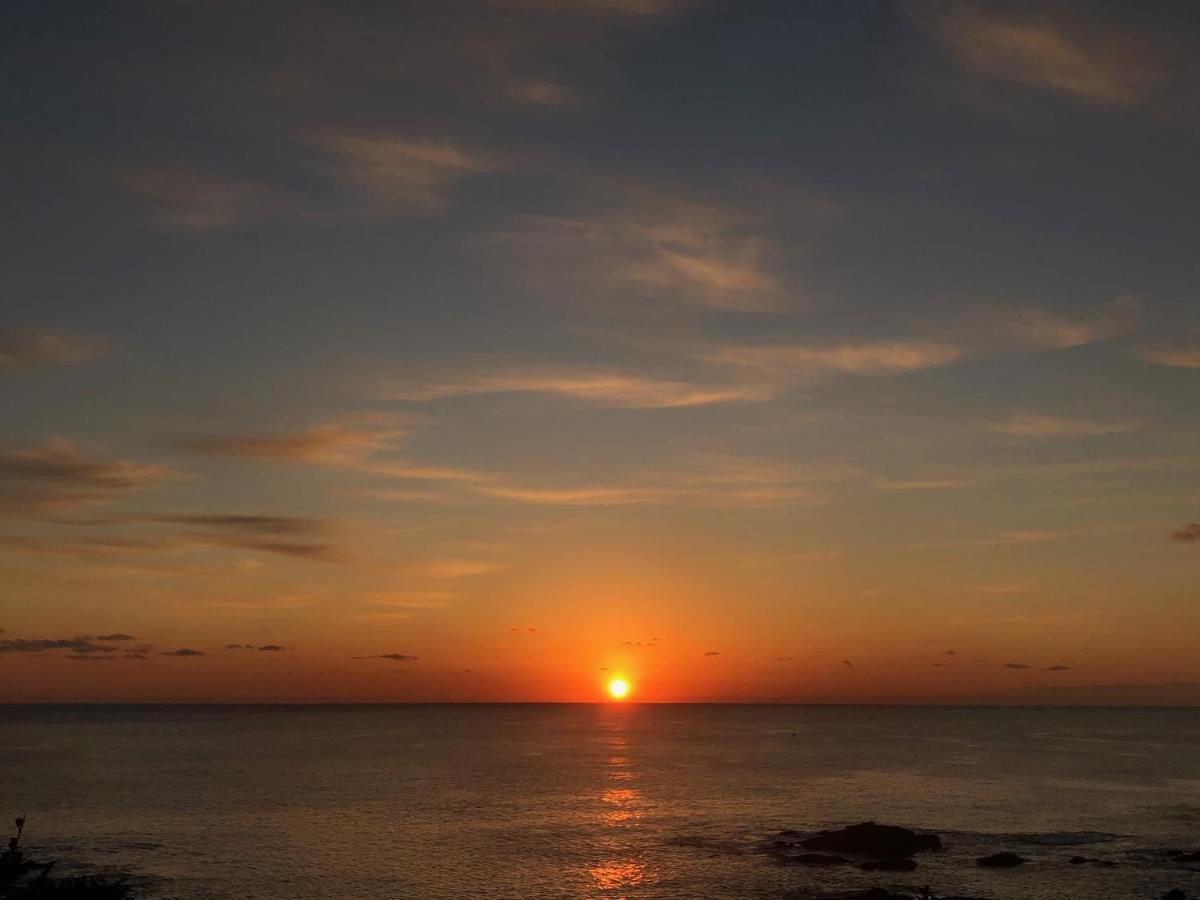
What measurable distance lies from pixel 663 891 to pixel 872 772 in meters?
96.4

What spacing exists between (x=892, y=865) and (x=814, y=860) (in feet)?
17.3

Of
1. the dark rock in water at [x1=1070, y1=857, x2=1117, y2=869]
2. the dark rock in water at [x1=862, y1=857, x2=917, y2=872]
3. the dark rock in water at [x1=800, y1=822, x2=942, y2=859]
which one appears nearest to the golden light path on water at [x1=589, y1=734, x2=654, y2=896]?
the dark rock in water at [x1=800, y1=822, x2=942, y2=859]

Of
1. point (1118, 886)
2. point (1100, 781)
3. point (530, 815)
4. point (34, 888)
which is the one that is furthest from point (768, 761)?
point (34, 888)

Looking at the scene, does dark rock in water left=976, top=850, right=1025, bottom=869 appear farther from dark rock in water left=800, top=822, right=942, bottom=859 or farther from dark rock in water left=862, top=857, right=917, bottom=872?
dark rock in water left=800, top=822, right=942, bottom=859

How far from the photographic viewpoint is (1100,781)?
139 metres

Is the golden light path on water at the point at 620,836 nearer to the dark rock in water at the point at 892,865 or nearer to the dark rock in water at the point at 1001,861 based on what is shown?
the dark rock in water at the point at 892,865

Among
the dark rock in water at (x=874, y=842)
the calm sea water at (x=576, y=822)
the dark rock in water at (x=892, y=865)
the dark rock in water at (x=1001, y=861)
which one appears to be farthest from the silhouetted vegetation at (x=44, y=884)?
the dark rock in water at (x=1001, y=861)

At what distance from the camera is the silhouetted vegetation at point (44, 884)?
55.7 meters

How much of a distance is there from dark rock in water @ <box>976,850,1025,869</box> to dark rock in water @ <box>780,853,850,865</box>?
9.37 meters

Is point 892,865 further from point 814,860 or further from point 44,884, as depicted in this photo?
point 44,884

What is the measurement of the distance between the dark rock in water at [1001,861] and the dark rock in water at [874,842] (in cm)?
497

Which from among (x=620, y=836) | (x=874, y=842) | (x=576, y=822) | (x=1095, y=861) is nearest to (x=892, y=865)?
(x=874, y=842)

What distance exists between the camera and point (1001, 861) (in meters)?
73.0

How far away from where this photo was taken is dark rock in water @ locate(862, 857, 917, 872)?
70.2 meters
